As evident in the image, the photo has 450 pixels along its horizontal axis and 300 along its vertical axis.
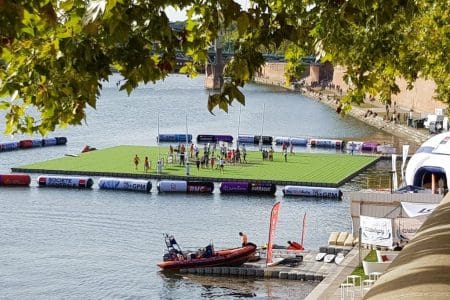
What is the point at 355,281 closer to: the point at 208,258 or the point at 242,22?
the point at 208,258

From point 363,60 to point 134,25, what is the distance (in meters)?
8.46

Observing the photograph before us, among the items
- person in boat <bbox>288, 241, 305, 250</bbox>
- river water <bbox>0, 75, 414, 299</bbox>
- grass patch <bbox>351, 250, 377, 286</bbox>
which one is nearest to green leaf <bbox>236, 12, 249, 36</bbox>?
grass patch <bbox>351, 250, 377, 286</bbox>

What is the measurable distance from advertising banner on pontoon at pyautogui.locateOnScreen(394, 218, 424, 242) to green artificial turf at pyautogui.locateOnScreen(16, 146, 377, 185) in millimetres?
15281

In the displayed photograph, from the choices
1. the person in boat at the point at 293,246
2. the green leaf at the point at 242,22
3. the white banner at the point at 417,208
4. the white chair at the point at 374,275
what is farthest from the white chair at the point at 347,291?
the green leaf at the point at 242,22

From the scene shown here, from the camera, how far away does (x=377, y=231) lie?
2916 centimetres

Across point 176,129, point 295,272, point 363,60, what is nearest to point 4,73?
point 363,60

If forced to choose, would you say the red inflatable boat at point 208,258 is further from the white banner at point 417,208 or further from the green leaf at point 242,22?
the green leaf at point 242,22

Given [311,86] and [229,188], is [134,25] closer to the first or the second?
[229,188]

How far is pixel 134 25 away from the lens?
7.38 metres

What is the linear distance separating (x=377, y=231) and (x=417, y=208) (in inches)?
60.8

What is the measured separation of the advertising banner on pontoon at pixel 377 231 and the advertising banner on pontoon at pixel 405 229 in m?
0.92

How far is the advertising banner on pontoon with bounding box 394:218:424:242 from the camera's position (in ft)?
101

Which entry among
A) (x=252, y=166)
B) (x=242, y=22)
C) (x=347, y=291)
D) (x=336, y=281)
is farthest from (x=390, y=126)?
(x=242, y=22)

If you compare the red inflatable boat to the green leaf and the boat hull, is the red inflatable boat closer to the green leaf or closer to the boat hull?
the boat hull
